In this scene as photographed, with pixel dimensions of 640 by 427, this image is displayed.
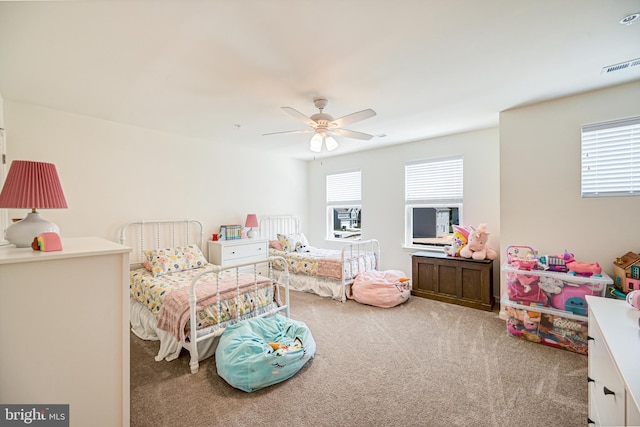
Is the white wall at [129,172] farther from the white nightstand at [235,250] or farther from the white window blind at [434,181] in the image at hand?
the white window blind at [434,181]

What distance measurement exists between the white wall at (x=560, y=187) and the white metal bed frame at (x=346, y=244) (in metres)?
2.09

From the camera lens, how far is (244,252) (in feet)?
15.0

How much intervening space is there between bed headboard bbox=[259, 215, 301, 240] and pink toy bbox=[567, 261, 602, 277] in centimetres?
453

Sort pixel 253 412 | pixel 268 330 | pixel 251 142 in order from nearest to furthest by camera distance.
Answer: pixel 253 412
pixel 268 330
pixel 251 142

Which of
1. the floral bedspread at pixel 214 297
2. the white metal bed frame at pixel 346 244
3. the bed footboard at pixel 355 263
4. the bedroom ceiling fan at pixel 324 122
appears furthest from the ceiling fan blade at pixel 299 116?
the white metal bed frame at pixel 346 244

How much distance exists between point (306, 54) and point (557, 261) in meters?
3.20

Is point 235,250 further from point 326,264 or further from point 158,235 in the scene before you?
point 326,264

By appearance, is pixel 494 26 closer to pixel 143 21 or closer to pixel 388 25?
pixel 388 25

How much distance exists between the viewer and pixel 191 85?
2535mm

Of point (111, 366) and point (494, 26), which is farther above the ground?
point (494, 26)

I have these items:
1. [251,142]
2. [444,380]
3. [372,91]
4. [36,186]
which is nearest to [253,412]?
[444,380]

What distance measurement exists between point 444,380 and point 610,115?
10.1 ft

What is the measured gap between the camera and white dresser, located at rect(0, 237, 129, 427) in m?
1.16

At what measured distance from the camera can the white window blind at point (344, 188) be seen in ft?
18.2
